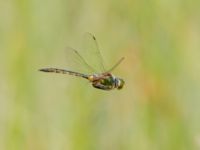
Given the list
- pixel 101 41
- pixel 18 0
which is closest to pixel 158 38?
pixel 101 41

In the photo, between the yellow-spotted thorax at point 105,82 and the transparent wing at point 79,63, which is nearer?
the yellow-spotted thorax at point 105,82

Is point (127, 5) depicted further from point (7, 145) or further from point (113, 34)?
point (7, 145)

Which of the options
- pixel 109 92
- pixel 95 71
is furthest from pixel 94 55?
pixel 109 92

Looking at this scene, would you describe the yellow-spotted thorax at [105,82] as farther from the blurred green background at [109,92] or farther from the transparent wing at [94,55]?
the blurred green background at [109,92]

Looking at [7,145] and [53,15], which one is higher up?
[53,15]

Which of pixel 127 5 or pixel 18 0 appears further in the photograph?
pixel 127 5

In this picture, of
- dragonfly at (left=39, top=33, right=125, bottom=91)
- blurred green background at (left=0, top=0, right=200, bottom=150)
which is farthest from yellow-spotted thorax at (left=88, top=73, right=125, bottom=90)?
blurred green background at (left=0, top=0, right=200, bottom=150)

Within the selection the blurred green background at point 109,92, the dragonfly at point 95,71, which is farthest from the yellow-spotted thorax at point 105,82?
the blurred green background at point 109,92

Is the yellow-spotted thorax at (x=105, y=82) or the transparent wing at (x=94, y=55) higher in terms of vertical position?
the transparent wing at (x=94, y=55)
